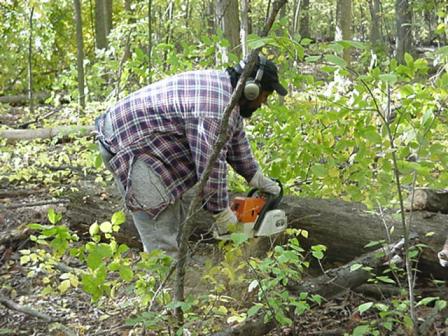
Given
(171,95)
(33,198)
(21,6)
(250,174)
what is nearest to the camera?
(171,95)

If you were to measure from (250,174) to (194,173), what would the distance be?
0.50 m

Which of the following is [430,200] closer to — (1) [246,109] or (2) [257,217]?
(2) [257,217]

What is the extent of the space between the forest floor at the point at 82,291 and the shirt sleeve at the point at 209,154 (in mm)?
440

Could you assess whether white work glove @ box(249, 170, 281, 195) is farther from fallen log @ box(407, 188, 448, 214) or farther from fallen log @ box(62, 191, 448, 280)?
fallen log @ box(407, 188, 448, 214)

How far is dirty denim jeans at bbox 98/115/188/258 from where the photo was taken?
13.1 feet

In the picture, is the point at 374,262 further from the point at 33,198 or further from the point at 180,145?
the point at 33,198

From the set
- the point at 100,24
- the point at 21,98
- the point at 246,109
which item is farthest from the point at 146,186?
the point at 21,98

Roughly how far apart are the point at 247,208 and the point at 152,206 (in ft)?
2.23

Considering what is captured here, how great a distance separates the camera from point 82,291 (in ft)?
16.5

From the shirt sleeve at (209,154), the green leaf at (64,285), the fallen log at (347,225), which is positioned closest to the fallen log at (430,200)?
the fallen log at (347,225)

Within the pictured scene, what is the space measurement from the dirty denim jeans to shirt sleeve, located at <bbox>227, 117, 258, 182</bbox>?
0.52 metres

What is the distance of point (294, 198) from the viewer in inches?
191

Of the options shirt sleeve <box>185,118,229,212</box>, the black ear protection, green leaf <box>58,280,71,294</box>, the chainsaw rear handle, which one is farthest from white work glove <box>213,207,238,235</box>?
green leaf <box>58,280,71,294</box>

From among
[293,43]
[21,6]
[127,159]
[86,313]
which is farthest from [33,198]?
[21,6]
